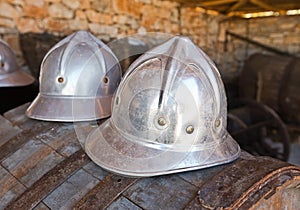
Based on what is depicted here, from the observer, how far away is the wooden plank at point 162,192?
660mm

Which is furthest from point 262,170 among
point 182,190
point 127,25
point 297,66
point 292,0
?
point 292,0

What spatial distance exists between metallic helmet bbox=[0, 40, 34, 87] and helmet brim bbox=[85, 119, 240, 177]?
849 millimetres

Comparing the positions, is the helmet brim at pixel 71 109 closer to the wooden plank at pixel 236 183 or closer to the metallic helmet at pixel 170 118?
the metallic helmet at pixel 170 118

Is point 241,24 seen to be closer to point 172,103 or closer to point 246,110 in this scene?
point 246,110

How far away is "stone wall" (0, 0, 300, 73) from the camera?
2.08 m

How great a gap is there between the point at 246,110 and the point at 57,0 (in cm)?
216

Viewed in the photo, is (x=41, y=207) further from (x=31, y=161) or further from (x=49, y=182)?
(x=31, y=161)

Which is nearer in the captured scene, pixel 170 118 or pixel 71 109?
pixel 170 118

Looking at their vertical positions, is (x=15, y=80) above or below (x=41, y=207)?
above

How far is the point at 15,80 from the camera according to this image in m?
1.45

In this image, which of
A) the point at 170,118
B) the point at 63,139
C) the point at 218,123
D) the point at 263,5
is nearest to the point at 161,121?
the point at 170,118

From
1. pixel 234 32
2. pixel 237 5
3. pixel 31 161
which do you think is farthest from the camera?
pixel 234 32

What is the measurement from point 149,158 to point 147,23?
2.66m

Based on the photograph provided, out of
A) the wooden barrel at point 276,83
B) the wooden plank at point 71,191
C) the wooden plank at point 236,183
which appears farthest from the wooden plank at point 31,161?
the wooden barrel at point 276,83
